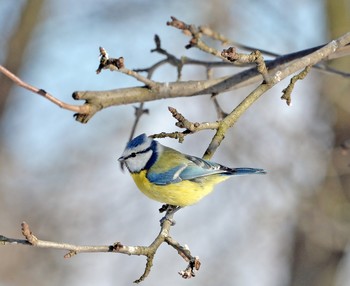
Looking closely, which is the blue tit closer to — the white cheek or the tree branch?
the white cheek

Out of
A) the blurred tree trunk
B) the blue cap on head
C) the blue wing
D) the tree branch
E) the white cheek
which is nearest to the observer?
the tree branch

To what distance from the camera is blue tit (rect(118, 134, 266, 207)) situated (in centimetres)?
200

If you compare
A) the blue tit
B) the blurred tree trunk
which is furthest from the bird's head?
the blurred tree trunk

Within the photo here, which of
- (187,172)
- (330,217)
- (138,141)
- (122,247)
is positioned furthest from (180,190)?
(330,217)

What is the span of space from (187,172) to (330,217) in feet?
10.6

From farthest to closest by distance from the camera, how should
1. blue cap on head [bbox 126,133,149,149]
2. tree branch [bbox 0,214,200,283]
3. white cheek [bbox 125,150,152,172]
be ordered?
1. white cheek [bbox 125,150,152,172]
2. blue cap on head [bbox 126,133,149,149]
3. tree branch [bbox 0,214,200,283]

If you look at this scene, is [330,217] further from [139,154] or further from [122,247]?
[122,247]

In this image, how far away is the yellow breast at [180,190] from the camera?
201cm

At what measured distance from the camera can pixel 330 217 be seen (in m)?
4.96

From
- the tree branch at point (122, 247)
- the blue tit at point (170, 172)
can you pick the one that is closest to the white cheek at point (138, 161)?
the blue tit at point (170, 172)

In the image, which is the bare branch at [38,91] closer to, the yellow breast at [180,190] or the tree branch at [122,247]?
the tree branch at [122,247]

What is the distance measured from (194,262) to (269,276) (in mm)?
5210

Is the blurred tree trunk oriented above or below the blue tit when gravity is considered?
above

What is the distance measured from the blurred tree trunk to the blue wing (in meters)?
2.98
